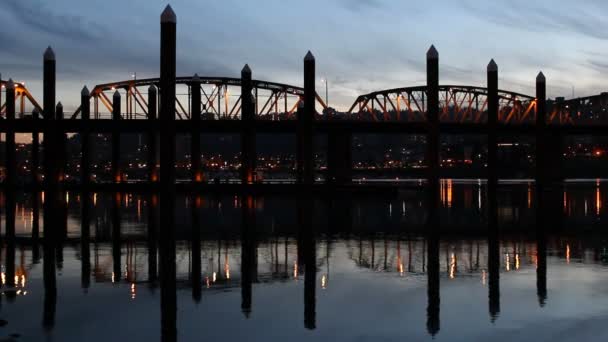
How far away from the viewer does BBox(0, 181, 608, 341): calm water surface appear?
1545cm

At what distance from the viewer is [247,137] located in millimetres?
79188

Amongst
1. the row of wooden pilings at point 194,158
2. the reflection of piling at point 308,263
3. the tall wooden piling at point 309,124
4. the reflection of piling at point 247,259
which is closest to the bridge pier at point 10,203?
the row of wooden pilings at point 194,158

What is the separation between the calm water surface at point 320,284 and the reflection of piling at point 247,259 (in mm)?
56

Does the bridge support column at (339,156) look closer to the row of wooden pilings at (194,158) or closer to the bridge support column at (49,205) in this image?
the row of wooden pilings at (194,158)

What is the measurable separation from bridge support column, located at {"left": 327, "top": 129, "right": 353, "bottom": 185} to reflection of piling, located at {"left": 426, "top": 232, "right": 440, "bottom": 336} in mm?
69593

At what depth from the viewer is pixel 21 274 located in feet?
74.5

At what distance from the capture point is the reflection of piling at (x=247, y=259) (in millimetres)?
18438

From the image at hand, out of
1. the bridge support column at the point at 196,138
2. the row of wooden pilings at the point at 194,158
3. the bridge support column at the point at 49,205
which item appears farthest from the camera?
the bridge support column at the point at 196,138

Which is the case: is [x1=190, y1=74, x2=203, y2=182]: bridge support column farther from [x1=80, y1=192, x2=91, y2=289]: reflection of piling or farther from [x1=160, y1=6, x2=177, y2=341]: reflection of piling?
[x1=160, y1=6, x2=177, y2=341]: reflection of piling

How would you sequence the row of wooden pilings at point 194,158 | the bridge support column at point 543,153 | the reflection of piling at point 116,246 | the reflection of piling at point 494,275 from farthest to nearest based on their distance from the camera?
the bridge support column at point 543,153 < the row of wooden pilings at point 194,158 < the reflection of piling at point 116,246 < the reflection of piling at point 494,275

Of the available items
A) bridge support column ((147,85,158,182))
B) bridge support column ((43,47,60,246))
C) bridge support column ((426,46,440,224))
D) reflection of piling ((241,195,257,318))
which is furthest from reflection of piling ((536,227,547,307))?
bridge support column ((147,85,158,182))

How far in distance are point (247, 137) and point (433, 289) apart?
60007mm

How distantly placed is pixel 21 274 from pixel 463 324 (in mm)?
12715

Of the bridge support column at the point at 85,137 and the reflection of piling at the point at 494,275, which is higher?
the bridge support column at the point at 85,137
